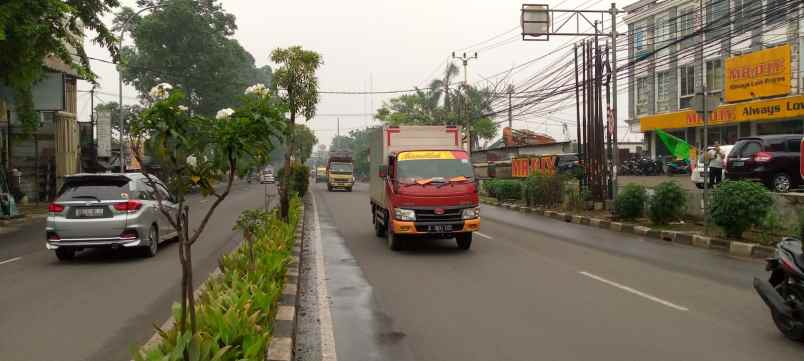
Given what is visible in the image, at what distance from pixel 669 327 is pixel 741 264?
506 cm

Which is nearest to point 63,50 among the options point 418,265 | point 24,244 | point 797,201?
point 24,244

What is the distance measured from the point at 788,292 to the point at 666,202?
9610mm

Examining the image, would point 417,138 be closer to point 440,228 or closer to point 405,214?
point 405,214

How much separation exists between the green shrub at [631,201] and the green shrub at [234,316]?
1107cm

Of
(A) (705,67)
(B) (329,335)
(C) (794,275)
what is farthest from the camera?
(A) (705,67)

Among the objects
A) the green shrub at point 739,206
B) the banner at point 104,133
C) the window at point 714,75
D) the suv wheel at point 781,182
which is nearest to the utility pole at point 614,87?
the suv wheel at point 781,182

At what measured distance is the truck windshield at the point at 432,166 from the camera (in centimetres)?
1210

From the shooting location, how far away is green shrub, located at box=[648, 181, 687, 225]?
15023 mm

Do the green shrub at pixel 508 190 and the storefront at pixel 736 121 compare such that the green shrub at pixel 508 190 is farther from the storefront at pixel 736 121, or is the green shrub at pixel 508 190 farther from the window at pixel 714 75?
the window at pixel 714 75

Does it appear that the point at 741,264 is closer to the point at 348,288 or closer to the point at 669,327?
the point at 669,327

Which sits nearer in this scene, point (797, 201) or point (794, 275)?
point (794, 275)

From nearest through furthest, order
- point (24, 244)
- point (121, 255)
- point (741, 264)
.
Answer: point (741, 264)
point (121, 255)
point (24, 244)

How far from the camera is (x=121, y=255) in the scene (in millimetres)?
11977

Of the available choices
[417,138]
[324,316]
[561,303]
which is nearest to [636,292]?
[561,303]
